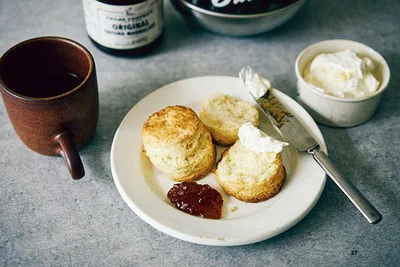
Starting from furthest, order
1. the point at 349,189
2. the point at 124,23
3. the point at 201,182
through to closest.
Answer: the point at 124,23
the point at 201,182
the point at 349,189

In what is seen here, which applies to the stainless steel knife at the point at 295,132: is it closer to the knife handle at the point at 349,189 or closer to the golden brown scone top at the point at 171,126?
the knife handle at the point at 349,189

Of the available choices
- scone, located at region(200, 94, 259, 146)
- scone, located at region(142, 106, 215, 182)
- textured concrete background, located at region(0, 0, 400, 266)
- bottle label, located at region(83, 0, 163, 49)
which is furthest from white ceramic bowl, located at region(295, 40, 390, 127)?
bottle label, located at region(83, 0, 163, 49)

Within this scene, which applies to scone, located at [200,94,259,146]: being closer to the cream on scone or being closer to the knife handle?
the cream on scone

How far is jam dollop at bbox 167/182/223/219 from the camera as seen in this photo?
43.3 inches

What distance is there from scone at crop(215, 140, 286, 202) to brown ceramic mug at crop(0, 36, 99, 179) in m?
0.33

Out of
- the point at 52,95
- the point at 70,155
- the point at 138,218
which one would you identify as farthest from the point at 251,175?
the point at 52,95

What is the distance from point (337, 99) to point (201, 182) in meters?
0.41

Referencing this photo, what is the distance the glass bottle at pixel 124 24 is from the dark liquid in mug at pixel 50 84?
22 centimetres

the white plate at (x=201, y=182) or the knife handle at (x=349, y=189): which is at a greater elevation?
the knife handle at (x=349, y=189)

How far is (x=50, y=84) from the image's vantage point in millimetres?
1236

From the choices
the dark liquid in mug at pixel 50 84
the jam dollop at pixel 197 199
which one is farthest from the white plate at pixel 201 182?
the dark liquid in mug at pixel 50 84

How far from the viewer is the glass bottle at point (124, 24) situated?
137 centimetres

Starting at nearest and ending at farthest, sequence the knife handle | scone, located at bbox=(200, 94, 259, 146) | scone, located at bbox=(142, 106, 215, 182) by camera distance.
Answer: the knife handle → scone, located at bbox=(142, 106, 215, 182) → scone, located at bbox=(200, 94, 259, 146)

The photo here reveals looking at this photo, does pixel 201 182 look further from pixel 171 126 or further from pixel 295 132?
pixel 295 132
